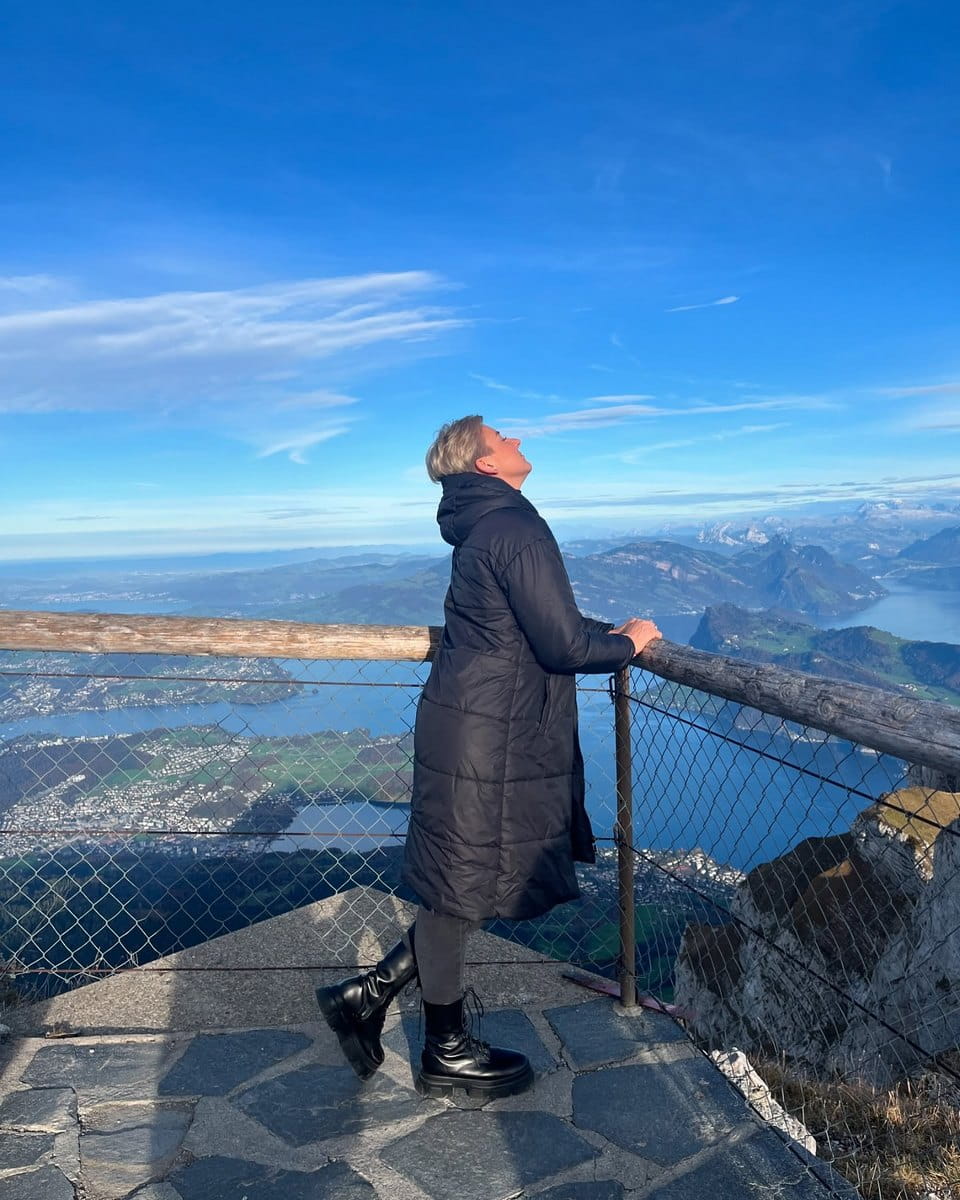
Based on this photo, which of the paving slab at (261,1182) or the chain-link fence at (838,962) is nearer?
the paving slab at (261,1182)

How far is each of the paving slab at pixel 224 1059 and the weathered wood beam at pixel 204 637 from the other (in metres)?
1.53

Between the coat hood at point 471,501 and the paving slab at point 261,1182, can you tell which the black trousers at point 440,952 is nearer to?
the paving slab at point 261,1182

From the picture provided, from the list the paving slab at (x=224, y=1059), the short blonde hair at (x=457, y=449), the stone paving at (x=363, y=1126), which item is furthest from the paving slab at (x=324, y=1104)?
the short blonde hair at (x=457, y=449)

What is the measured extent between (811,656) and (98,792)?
424ft

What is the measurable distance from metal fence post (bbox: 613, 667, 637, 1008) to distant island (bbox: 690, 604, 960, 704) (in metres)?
143

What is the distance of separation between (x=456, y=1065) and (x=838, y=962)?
11.4 m

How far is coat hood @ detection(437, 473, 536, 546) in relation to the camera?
2.72m

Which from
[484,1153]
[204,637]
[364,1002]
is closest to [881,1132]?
[484,1153]

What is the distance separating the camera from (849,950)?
1195 cm

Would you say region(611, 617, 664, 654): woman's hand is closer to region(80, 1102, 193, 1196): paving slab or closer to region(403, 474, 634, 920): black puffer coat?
region(403, 474, 634, 920): black puffer coat

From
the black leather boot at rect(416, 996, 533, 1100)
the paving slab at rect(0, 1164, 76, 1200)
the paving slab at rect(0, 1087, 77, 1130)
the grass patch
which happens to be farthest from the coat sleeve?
the paving slab at rect(0, 1087, 77, 1130)

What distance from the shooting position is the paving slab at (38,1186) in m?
2.39

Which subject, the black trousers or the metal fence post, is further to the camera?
the metal fence post

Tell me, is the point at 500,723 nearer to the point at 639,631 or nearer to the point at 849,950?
the point at 639,631
